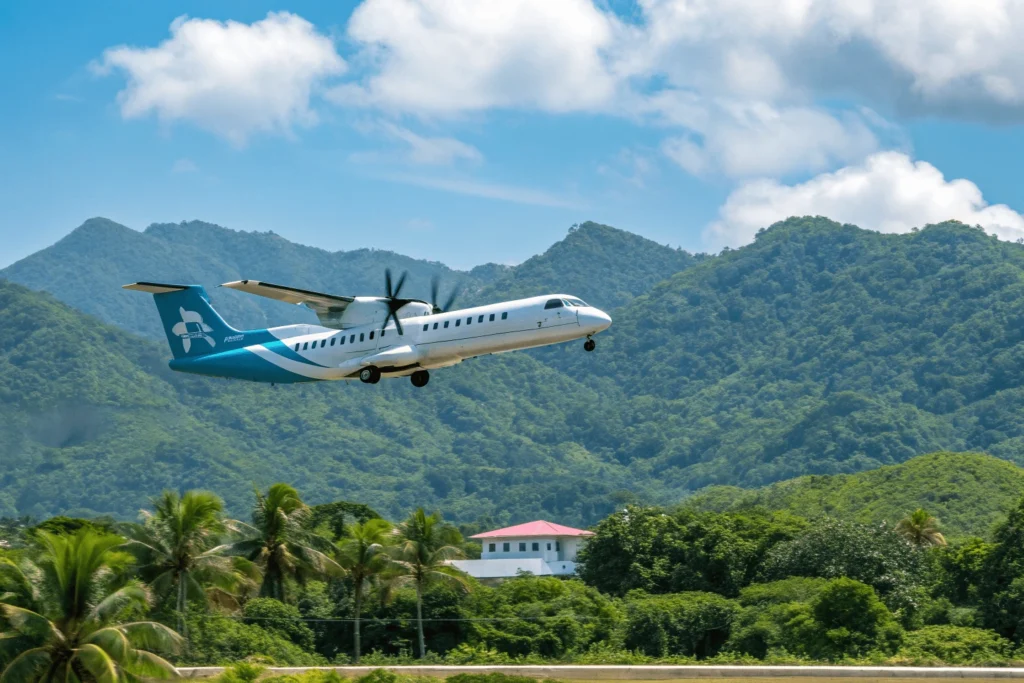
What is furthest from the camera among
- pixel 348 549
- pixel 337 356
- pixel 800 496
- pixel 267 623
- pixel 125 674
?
pixel 800 496

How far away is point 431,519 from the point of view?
2571 inches

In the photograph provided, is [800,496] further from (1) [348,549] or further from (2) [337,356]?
(2) [337,356]

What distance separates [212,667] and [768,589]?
98.0ft

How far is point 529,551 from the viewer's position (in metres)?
127

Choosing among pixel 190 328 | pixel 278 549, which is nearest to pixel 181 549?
pixel 278 549

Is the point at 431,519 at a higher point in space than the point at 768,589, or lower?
higher

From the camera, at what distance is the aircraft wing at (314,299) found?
155 feet

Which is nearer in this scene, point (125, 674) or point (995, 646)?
point (125, 674)

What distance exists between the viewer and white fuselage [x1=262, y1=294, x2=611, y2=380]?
4506 centimetres

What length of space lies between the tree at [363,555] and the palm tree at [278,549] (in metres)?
1.88

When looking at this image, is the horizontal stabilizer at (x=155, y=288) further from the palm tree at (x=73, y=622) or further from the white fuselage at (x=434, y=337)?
the palm tree at (x=73, y=622)

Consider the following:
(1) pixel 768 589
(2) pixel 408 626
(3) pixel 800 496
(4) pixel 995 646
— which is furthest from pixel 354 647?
(3) pixel 800 496

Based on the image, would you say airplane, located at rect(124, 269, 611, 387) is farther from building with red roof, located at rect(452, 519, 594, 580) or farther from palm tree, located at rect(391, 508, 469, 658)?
building with red roof, located at rect(452, 519, 594, 580)

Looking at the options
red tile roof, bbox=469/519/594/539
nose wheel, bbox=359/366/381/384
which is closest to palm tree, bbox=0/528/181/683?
nose wheel, bbox=359/366/381/384
